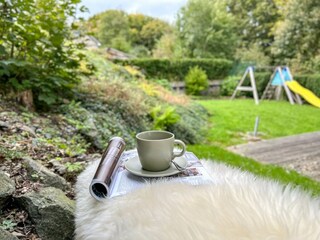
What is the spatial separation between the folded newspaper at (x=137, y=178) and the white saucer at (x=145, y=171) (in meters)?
0.01

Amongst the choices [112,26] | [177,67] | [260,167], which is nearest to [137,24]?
[112,26]

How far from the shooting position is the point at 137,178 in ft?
2.75

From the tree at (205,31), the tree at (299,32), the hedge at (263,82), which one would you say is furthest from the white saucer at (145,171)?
the tree at (205,31)

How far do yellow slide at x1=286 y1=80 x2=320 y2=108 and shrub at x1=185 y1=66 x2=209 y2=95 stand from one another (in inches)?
85.8

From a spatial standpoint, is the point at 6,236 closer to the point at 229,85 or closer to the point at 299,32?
the point at 299,32

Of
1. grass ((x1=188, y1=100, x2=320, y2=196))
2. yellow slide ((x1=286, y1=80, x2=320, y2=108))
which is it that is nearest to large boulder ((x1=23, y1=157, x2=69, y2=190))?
grass ((x1=188, y1=100, x2=320, y2=196))

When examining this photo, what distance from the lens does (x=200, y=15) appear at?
8.06 meters

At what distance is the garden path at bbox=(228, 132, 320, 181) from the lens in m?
2.73

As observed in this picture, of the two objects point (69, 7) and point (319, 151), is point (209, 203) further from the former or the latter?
point (319, 151)

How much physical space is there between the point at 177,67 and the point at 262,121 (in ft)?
12.7

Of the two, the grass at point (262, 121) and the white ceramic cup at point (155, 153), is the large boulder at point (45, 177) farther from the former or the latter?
the grass at point (262, 121)

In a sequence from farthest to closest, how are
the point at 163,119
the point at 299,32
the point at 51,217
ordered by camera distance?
1. the point at 299,32
2. the point at 163,119
3. the point at 51,217

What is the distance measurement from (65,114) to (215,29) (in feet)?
21.5

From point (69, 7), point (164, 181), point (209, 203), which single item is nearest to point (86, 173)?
point (164, 181)
